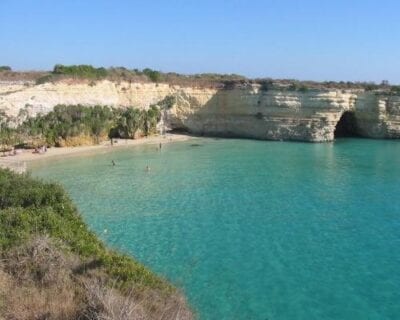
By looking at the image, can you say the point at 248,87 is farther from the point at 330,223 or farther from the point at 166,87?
the point at 330,223

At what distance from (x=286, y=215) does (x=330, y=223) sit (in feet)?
7.84

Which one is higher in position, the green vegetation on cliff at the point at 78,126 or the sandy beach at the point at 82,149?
the green vegetation on cliff at the point at 78,126

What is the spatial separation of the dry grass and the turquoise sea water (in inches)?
148

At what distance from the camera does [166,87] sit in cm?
6328

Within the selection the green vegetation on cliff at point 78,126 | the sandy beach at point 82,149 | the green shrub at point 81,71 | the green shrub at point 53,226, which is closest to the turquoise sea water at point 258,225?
the sandy beach at point 82,149

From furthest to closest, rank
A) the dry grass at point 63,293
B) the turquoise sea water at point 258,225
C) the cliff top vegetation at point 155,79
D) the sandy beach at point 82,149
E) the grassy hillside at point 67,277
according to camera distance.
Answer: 1. the cliff top vegetation at point 155,79
2. the sandy beach at point 82,149
3. the turquoise sea water at point 258,225
4. the grassy hillside at point 67,277
5. the dry grass at point 63,293

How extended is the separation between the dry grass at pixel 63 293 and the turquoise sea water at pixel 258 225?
3.76m

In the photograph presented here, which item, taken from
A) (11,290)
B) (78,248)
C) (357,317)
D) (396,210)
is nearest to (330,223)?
(396,210)

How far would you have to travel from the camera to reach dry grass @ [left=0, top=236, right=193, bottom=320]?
9.60 meters

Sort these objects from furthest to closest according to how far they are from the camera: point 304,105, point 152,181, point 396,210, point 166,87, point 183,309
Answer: point 166,87
point 304,105
point 152,181
point 396,210
point 183,309

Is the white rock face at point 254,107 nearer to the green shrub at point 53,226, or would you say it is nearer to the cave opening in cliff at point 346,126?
the cave opening in cliff at point 346,126

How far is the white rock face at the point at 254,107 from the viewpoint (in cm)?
5738

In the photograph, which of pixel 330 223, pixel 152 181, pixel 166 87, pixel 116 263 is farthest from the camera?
pixel 166 87

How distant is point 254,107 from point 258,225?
1486 inches
